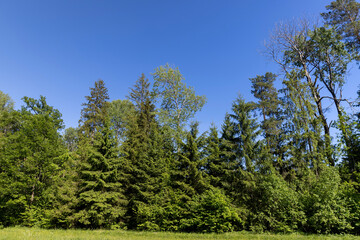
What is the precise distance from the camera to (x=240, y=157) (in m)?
16.0

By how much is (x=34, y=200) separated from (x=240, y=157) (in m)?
20.4

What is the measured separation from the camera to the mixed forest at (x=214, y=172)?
12836 mm

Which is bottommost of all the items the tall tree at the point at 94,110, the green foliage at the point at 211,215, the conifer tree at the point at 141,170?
the green foliage at the point at 211,215

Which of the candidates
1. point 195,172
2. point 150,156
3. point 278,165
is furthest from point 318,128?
point 150,156

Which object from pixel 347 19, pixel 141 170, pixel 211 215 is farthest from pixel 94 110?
pixel 347 19

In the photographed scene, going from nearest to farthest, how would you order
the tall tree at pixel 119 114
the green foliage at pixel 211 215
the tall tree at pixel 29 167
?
the green foliage at pixel 211 215 < the tall tree at pixel 29 167 < the tall tree at pixel 119 114

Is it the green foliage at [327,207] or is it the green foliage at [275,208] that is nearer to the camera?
the green foliage at [327,207]

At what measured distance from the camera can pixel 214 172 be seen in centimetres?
1650

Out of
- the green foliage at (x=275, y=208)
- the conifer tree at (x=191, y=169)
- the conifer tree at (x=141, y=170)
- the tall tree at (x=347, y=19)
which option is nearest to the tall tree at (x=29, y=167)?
the conifer tree at (x=141, y=170)

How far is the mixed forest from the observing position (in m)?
12.8

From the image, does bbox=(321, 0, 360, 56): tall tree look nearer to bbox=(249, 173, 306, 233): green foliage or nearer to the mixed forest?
the mixed forest

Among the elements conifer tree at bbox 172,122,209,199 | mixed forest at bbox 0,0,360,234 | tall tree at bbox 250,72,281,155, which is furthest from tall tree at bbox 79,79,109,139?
tall tree at bbox 250,72,281,155

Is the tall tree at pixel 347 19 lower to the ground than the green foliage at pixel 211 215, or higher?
higher

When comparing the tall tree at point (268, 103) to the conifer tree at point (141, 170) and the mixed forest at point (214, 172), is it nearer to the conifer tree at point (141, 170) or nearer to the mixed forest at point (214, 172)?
the mixed forest at point (214, 172)
